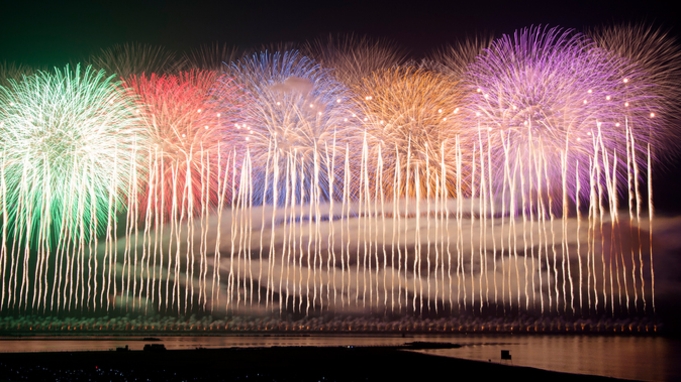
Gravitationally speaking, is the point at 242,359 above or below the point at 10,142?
below

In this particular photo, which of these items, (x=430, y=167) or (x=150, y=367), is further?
A: (x=430, y=167)

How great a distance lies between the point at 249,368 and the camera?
33.3m

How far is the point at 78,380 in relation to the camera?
27750 millimetres

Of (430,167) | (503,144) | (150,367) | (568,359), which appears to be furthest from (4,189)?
(568,359)

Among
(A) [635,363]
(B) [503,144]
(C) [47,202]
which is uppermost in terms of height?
(B) [503,144]

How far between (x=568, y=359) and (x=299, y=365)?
934 inches

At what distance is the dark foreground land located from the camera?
29275 mm

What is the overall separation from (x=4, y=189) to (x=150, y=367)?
1978 centimetres

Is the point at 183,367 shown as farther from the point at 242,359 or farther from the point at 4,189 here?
the point at 4,189

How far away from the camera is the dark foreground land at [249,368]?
29275 millimetres

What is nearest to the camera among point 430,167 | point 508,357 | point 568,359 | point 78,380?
point 78,380

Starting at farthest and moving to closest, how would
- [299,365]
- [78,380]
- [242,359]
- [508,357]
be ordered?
[508,357] < [242,359] < [299,365] < [78,380]

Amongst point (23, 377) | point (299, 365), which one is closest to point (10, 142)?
point (23, 377)

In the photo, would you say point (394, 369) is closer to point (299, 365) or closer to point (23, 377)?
point (299, 365)
